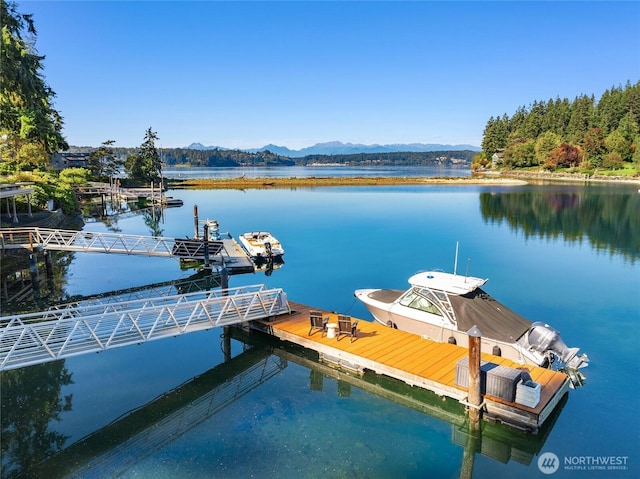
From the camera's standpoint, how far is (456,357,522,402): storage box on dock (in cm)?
976

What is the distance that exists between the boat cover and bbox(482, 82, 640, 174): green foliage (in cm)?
10539

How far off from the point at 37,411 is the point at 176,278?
13.2m

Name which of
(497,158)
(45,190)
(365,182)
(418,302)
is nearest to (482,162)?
(497,158)

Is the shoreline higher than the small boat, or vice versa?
the shoreline

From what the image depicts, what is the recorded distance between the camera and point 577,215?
47469 mm

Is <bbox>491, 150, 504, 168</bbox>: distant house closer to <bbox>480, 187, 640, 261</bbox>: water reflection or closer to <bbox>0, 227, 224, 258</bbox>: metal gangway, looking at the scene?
<bbox>480, 187, 640, 261</bbox>: water reflection

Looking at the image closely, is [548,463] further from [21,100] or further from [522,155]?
[522,155]

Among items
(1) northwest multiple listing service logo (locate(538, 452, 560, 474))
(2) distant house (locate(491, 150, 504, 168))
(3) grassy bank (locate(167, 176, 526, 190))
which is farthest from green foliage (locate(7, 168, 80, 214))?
(2) distant house (locate(491, 150, 504, 168))

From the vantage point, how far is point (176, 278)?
23.9 metres

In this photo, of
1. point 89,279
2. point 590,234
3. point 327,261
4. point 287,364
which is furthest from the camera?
point 590,234

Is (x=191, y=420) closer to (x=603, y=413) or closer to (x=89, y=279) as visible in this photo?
(x=603, y=413)

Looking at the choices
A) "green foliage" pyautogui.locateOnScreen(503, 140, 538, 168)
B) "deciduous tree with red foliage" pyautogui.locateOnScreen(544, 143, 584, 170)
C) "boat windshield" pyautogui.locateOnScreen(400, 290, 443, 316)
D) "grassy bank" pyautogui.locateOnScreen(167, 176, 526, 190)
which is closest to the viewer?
"boat windshield" pyautogui.locateOnScreen(400, 290, 443, 316)

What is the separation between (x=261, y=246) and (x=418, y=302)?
1551 cm

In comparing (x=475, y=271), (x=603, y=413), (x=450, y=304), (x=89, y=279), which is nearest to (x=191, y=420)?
(x=450, y=304)
